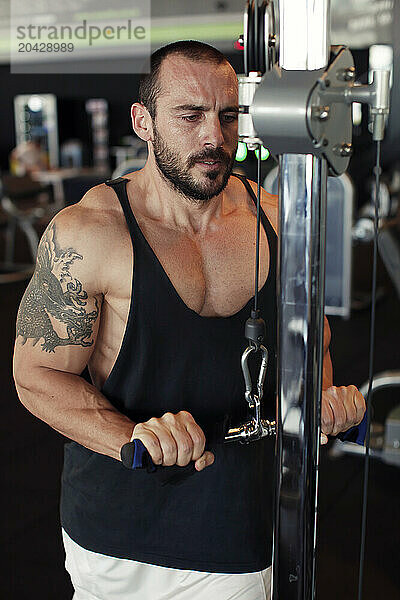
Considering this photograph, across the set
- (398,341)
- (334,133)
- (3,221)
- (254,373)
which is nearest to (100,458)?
(254,373)

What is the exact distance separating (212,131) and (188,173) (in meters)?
0.04

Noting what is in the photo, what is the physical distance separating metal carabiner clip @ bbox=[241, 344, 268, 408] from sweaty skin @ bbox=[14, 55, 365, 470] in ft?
0.17

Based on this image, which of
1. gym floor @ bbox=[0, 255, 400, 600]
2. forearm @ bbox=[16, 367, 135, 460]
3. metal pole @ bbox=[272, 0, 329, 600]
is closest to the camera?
metal pole @ bbox=[272, 0, 329, 600]

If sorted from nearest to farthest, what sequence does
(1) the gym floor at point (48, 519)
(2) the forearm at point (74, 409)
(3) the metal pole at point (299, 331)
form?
(3) the metal pole at point (299, 331)
(2) the forearm at point (74, 409)
(1) the gym floor at point (48, 519)

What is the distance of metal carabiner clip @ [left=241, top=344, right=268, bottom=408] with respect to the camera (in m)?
0.65

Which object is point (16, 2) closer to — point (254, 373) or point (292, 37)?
point (292, 37)

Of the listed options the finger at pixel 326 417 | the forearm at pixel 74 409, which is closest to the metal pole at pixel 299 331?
the finger at pixel 326 417

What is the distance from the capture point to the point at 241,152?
0.62 m

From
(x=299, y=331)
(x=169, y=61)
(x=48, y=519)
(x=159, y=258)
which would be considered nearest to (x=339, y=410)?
(x=299, y=331)

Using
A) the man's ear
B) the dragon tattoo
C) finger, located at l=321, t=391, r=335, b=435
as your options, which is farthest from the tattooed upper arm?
finger, located at l=321, t=391, r=335, b=435

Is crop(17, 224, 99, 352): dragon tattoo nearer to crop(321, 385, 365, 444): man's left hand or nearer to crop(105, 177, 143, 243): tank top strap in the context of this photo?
crop(105, 177, 143, 243): tank top strap

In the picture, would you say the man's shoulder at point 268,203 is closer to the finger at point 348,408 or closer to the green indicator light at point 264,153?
the green indicator light at point 264,153

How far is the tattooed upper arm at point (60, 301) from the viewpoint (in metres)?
0.63

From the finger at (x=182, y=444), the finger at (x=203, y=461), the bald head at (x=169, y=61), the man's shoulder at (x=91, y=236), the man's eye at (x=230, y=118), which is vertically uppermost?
the bald head at (x=169, y=61)
